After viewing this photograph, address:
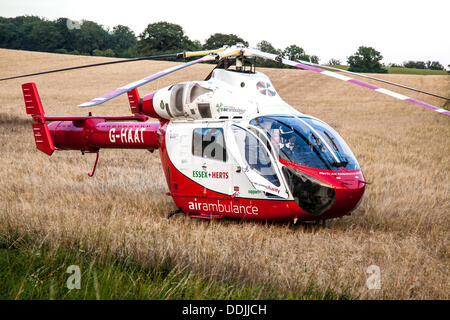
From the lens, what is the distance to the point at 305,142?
7.10m

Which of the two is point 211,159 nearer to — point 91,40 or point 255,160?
point 255,160

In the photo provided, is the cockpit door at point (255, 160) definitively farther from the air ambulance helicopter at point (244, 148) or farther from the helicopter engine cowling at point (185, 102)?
the helicopter engine cowling at point (185, 102)

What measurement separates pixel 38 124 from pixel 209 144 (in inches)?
173

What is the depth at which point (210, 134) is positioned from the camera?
7.96m

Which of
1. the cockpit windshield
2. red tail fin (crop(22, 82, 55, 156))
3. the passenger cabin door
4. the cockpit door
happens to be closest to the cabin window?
the passenger cabin door

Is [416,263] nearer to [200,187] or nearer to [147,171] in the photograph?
[200,187]

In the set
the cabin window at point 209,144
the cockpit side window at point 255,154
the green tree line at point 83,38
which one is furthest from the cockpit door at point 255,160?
the green tree line at point 83,38

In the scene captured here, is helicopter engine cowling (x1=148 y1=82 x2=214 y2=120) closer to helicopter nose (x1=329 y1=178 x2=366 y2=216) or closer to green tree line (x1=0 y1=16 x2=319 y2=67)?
helicopter nose (x1=329 y1=178 x2=366 y2=216)

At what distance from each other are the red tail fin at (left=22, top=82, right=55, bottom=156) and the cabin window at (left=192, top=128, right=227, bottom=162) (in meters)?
3.69

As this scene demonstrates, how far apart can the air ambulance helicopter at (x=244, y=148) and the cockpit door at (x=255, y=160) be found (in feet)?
0.05

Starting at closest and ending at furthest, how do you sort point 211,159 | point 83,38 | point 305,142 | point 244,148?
point 305,142 < point 244,148 < point 211,159 < point 83,38

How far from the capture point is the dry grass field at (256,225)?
4.95 meters

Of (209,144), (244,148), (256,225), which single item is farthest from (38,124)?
(256,225)
